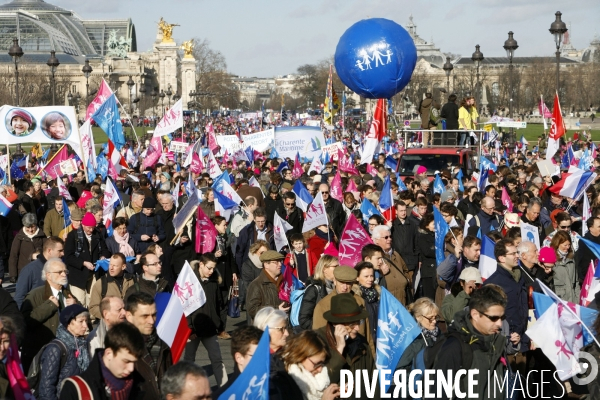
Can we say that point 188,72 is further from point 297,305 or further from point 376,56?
point 297,305

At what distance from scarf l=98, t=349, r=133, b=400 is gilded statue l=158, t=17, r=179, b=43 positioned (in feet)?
403

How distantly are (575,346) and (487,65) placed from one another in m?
141

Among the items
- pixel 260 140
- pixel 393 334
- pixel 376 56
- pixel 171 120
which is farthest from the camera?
pixel 260 140

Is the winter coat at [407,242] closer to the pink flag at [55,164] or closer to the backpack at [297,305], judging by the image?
the backpack at [297,305]

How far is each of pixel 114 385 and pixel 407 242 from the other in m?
6.32

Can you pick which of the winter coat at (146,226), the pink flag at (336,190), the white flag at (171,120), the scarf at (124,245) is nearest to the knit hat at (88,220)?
the scarf at (124,245)

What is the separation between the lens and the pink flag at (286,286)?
8758mm

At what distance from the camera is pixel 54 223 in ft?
43.9

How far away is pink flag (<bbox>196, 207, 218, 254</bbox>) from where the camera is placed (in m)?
10.6

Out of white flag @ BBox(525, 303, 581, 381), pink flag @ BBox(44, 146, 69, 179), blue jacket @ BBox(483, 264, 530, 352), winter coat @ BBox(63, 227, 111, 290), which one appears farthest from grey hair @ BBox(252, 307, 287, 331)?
pink flag @ BBox(44, 146, 69, 179)

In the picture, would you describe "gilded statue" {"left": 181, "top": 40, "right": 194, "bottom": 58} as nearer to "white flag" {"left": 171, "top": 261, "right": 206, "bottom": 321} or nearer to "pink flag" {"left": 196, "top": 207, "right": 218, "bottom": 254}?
"pink flag" {"left": 196, "top": 207, "right": 218, "bottom": 254}

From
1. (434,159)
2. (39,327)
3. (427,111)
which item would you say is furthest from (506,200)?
(427,111)

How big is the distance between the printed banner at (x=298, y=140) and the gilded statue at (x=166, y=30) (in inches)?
4077

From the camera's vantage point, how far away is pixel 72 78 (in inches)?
5812
